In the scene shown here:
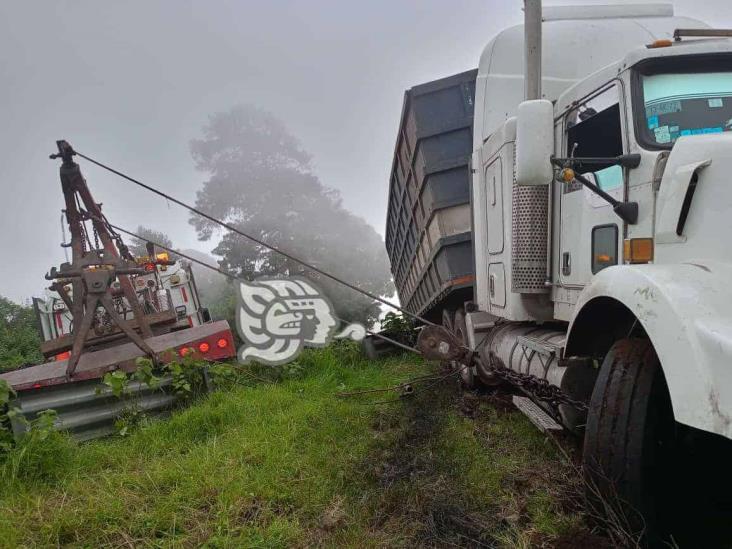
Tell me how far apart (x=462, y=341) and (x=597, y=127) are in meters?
2.72

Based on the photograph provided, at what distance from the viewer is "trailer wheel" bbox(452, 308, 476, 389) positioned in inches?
181

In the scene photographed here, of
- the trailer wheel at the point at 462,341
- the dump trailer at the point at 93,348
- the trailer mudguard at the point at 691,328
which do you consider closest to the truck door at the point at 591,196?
the trailer mudguard at the point at 691,328

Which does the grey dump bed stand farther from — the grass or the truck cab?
the grass

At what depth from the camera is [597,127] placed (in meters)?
2.79

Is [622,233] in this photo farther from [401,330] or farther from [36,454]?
[401,330]

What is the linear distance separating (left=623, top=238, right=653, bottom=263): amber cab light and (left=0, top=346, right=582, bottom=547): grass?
1129mm

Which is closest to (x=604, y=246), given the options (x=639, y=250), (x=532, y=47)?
(x=639, y=250)

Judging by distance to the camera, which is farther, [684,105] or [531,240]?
[531,240]

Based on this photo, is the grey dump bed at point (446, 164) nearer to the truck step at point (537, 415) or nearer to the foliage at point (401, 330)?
the truck step at point (537, 415)

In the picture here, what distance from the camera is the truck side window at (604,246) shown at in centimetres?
255

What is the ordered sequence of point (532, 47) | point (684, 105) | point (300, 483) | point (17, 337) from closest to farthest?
point (684, 105)
point (300, 483)
point (532, 47)
point (17, 337)

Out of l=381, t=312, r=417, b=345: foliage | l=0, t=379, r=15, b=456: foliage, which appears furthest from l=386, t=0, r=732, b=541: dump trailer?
l=0, t=379, r=15, b=456: foliage

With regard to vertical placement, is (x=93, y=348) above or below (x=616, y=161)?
below

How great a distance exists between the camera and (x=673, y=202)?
199 centimetres
